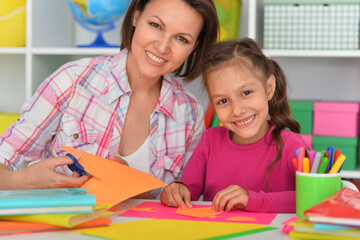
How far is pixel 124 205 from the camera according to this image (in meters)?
1.05

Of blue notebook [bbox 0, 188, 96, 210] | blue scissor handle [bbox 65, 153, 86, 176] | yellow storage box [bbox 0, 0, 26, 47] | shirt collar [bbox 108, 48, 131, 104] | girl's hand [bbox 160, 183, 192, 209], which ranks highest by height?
yellow storage box [bbox 0, 0, 26, 47]

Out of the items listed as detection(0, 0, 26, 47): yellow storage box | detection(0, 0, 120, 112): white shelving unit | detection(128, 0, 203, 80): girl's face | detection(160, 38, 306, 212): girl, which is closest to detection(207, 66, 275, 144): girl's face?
detection(160, 38, 306, 212): girl

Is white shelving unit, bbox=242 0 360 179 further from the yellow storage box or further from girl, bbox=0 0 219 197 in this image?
the yellow storage box

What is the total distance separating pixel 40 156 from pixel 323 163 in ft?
3.08

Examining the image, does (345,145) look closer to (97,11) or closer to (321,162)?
(321,162)

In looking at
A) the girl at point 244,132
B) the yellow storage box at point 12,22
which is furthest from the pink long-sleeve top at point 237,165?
the yellow storage box at point 12,22

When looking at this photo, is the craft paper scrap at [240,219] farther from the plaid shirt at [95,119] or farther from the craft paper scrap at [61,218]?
the plaid shirt at [95,119]

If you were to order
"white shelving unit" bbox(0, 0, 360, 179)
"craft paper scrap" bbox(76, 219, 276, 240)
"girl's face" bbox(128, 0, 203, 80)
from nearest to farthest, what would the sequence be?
"craft paper scrap" bbox(76, 219, 276, 240) → "girl's face" bbox(128, 0, 203, 80) → "white shelving unit" bbox(0, 0, 360, 179)

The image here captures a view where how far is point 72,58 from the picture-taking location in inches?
89.2

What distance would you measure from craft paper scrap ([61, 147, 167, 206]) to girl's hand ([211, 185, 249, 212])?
0.13 m

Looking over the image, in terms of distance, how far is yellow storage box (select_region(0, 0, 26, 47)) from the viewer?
1990 millimetres

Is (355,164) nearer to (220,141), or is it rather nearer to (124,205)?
(220,141)

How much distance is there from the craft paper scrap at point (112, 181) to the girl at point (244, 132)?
0.48 feet

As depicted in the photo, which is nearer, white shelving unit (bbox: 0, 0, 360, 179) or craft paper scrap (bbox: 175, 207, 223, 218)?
craft paper scrap (bbox: 175, 207, 223, 218)
